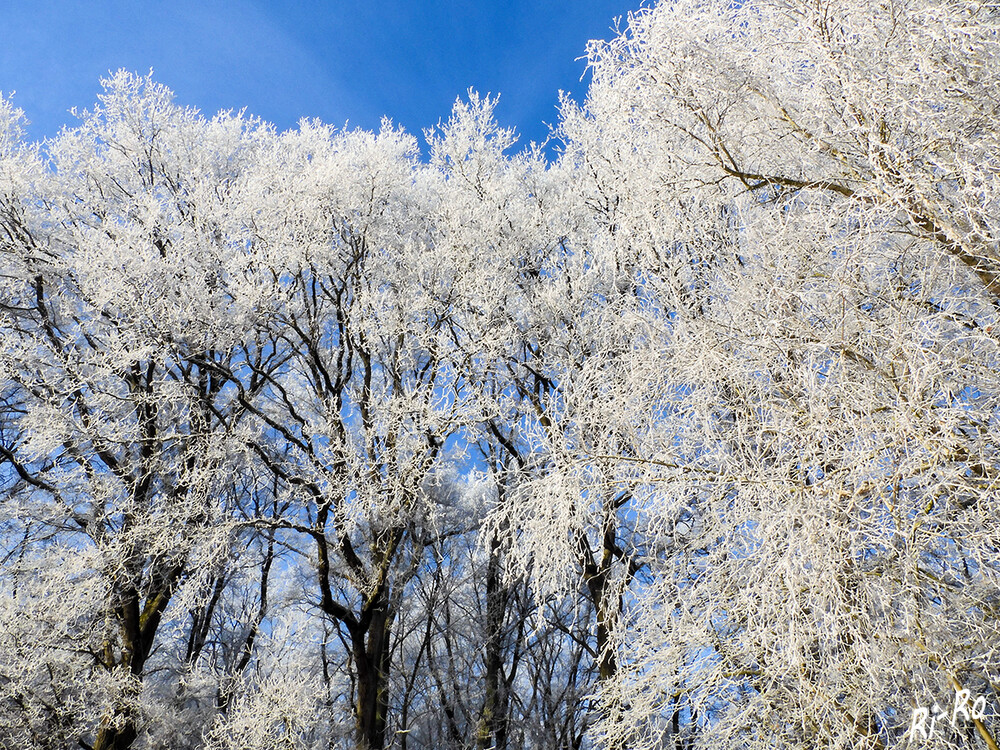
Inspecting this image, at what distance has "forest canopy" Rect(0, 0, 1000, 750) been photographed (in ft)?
12.3

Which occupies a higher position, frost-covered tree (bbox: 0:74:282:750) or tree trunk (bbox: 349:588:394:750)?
frost-covered tree (bbox: 0:74:282:750)

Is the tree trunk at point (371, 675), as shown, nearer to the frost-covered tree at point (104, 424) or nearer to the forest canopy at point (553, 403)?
the forest canopy at point (553, 403)

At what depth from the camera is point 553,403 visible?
16.8ft

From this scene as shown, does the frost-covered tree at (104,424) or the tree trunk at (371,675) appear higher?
the frost-covered tree at (104,424)

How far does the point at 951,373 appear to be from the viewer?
12.9ft

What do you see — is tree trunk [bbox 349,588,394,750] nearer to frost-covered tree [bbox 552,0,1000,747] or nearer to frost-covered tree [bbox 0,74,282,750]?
frost-covered tree [bbox 0,74,282,750]

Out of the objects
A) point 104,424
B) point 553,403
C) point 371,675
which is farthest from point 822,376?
point 104,424

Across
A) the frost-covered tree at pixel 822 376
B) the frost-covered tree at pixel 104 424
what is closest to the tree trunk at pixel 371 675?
the frost-covered tree at pixel 104 424

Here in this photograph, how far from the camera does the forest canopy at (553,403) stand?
3742mm

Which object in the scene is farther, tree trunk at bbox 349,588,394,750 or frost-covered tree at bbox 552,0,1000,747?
tree trunk at bbox 349,588,394,750

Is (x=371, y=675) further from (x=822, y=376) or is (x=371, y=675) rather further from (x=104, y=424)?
(x=822, y=376)

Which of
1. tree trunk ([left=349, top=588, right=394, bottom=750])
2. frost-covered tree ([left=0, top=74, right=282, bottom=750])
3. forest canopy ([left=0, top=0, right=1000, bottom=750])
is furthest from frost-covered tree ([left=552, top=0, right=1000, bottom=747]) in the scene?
frost-covered tree ([left=0, top=74, right=282, bottom=750])

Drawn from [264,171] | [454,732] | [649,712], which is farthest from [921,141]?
[454,732]

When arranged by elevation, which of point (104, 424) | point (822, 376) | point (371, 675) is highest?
point (104, 424)
